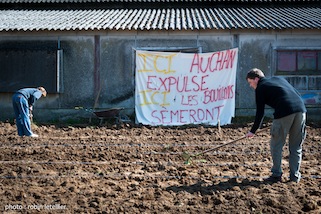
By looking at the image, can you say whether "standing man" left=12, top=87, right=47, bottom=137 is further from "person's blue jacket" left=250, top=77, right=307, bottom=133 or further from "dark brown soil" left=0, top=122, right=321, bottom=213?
"person's blue jacket" left=250, top=77, right=307, bottom=133

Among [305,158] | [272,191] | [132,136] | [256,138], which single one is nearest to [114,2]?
[132,136]

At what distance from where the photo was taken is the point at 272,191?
492cm

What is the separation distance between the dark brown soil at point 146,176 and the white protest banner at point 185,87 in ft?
6.75

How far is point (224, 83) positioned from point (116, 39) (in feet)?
12.0

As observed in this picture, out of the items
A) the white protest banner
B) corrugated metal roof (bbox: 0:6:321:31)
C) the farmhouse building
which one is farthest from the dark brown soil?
corrugated metal roof (bbox: 0:6:321:31)

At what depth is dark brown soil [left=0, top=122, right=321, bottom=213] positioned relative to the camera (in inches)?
178

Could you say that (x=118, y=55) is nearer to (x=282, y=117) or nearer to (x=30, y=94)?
(x=30, y=94)

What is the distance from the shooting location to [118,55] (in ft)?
39.2

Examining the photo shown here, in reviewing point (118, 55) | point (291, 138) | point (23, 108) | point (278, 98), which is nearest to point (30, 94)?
point (23, 108)

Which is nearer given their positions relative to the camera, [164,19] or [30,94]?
[30,94]

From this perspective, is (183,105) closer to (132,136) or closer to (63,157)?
(132,136)

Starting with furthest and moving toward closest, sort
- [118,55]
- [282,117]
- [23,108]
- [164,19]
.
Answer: [164,19]
[118,55]
[23,108]
[282,117]

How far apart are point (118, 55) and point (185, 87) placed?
8.03ft

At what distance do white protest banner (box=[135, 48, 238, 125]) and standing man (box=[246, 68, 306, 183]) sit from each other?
5504 millimetres
